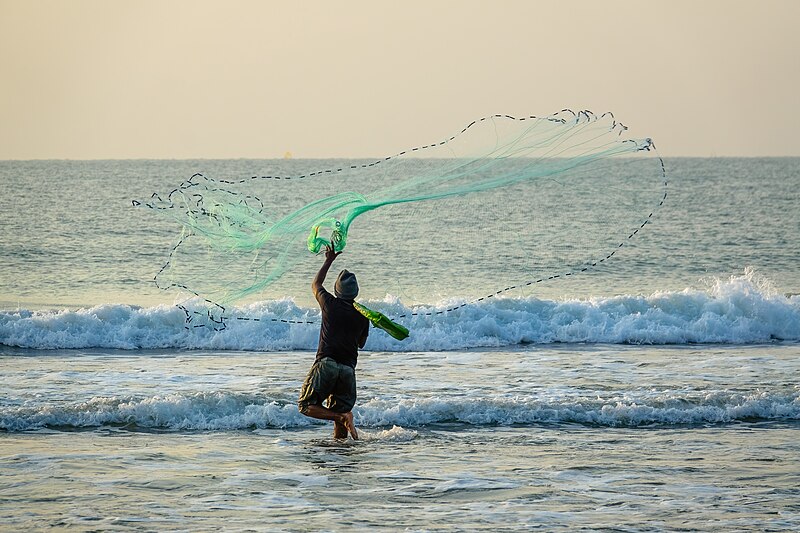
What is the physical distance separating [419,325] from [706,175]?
52.0 m

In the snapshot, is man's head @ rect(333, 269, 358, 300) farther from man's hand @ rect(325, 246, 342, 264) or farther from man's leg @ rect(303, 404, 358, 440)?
man's leg @ rect(303, 404, 358, 440)

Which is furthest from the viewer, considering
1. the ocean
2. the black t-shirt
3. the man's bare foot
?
the man's bare foot

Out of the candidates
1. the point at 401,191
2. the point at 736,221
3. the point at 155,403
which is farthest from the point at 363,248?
the point at 736,221

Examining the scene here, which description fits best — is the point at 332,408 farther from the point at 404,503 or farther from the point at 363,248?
the point at 363,248

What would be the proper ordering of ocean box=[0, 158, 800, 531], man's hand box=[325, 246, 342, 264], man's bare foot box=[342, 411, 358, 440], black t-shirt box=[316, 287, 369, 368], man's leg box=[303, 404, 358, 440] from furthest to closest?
man's bare foot box=[342, 411, 358, 440]
man's leg box=[303, 404, 358, 440]
black t-shirt box=[316, 287, 369, 368]
man's hand box=[325, 246, 342, 264]
ocean box=[0, 158, 800, 531]

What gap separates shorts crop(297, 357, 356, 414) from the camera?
371 inches

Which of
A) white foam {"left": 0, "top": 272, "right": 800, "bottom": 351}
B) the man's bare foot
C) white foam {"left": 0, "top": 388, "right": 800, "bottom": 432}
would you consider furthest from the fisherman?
white foam {"left": 0, "top": 272, "right": 800, "bottom": 351}

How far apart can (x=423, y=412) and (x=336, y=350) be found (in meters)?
2.08

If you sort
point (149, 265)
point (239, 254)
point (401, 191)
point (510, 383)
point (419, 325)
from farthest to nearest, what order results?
point (149, 265) → point (419, 325) → point (510, 383) → point (239, 254) → point (401, 191)

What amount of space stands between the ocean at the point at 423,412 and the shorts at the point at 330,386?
46cm

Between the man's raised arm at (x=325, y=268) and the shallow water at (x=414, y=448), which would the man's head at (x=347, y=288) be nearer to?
the man's raised arm at (x=325, y=268)

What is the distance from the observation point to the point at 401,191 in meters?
9.56

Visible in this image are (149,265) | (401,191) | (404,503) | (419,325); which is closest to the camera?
(404,503)

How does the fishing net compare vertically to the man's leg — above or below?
above
